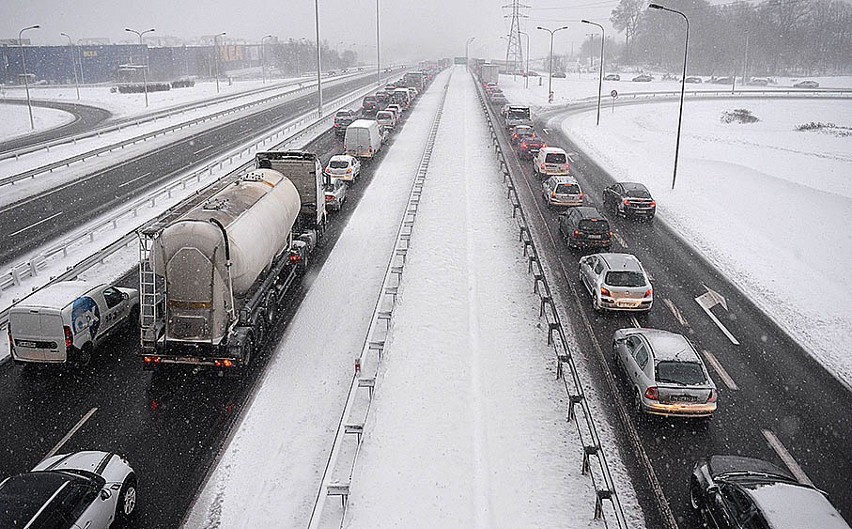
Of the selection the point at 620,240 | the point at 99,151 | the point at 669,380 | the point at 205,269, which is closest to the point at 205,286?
the point at 205,269

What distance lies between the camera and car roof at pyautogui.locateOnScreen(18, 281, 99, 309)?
1480 centimetres

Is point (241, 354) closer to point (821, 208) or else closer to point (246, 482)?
point (246, 482)

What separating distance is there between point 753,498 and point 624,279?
32.3 ft

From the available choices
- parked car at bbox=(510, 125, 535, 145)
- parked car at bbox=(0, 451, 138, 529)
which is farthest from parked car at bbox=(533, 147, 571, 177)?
parked car at bbox=(0, 451, 138, 529)

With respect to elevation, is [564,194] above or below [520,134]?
below

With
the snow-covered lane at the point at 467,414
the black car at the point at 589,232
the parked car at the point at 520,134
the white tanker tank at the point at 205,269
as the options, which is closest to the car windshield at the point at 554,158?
the parked car at the point at 520,134

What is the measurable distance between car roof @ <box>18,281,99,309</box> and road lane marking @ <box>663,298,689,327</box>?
16.2 meters

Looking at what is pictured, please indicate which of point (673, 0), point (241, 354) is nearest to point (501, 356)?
point (241, 354)

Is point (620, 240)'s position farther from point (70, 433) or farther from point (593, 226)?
point (70, 433)

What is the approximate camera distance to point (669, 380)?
43.1 ft

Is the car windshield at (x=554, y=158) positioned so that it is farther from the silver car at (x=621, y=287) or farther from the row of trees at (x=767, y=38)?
the row of trees at (x=767, y=38)

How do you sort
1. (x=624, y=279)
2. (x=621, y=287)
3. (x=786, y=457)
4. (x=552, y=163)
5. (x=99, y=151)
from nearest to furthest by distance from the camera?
(x=786, y=457) < (x=621, y=287) < (x=624, y=279) < (x=552, y=163) < (x=99, y=151)

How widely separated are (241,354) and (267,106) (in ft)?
216

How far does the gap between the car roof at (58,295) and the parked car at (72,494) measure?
5516mm
